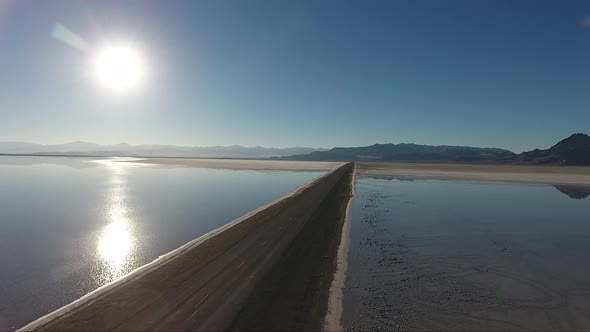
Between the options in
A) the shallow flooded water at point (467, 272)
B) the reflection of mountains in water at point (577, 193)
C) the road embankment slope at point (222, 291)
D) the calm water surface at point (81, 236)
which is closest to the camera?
the road embankment slope at point (222, 291)

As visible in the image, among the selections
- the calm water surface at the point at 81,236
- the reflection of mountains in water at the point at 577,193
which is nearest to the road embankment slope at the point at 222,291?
the calm water surface at the point at 81,236

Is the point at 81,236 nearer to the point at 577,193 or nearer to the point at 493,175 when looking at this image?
the point at 577,193

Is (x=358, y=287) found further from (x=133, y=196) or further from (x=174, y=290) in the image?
(x=133, y=196)

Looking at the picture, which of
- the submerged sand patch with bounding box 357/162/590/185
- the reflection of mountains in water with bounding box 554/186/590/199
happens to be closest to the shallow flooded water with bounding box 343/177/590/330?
the reflection of mountains in water with bounding box 554/186/590/199

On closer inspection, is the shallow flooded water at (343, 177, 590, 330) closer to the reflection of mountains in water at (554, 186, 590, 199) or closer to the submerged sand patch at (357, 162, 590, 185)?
the reflection of mountains in water at (554, 186, 590, 199)

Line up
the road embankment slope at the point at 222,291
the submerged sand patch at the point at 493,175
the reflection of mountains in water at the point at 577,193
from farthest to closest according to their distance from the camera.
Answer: the submerged sand patch at the point at 493,175, the reflection of mountains in water at the point at 577,193, the road embankment slope at the point at 222,291

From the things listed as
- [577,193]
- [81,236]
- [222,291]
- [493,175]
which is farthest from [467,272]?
[493,175]

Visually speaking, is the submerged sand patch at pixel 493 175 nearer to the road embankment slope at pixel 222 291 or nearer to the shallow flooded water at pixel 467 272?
the shallow flooded water at pixel 467 272
